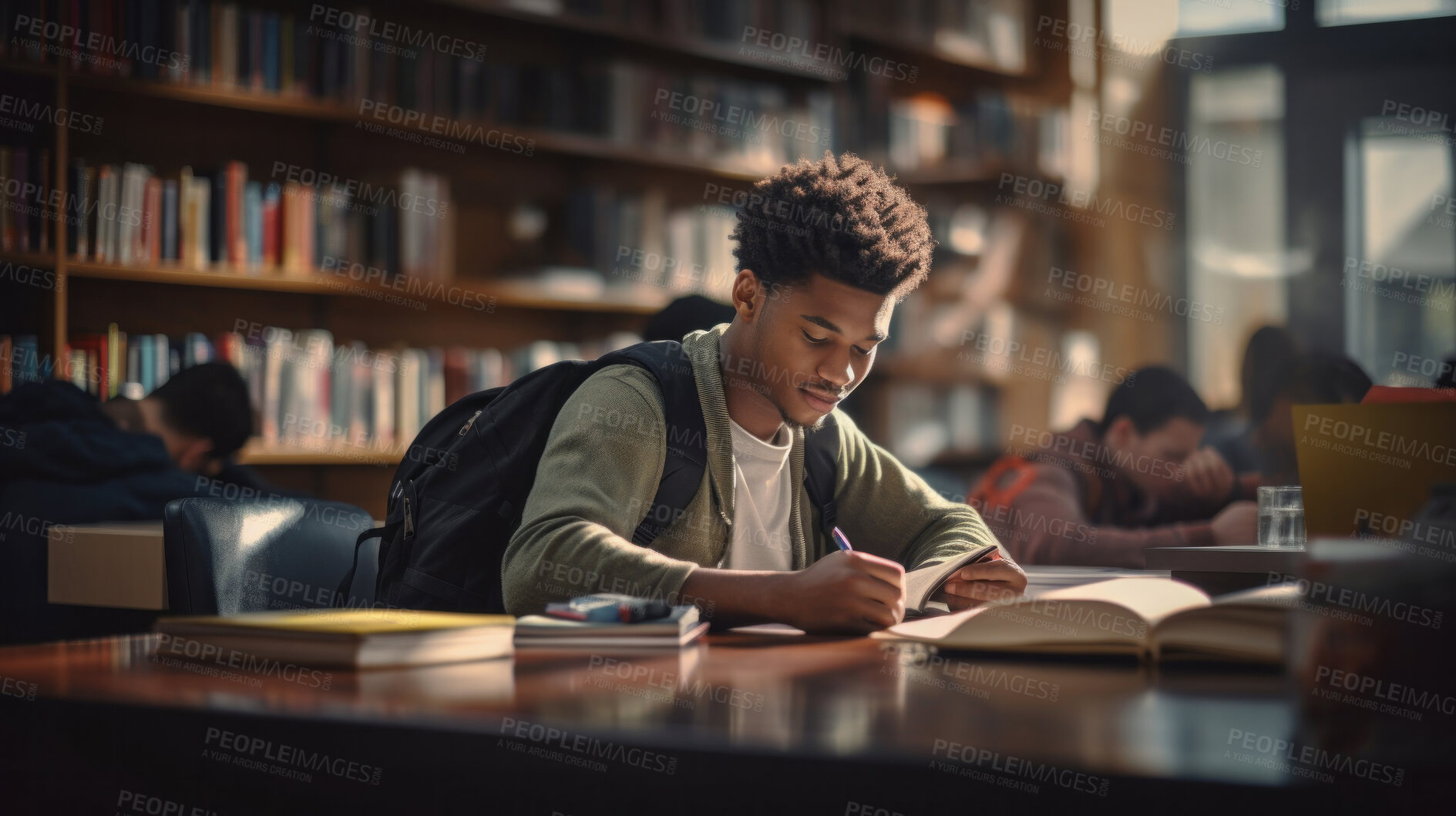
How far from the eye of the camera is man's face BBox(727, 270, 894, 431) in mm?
1498

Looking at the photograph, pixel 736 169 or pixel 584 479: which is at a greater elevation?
pixel 736 169

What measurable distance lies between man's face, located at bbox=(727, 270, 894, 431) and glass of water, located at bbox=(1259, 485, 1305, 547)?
0.62 meters

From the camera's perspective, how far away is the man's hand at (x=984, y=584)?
4.42ft

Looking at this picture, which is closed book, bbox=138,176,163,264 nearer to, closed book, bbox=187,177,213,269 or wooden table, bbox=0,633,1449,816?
closed book, bbox=187,177,213,269

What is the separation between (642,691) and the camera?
0.79 meters

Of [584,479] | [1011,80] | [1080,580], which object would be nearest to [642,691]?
[584,479]

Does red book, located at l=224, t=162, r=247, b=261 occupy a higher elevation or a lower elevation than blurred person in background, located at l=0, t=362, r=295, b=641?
higher

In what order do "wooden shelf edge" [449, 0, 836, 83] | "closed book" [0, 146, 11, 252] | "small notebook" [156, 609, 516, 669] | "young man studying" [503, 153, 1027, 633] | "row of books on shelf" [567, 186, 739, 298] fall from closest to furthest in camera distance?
"small notebook" [156, 609, 516, 669] < "young man studying" [503, 153, 1027, 633] < "closed book" [0, 146, 11, 252] < "wooden shelf edge" [449, 0, 836, 83] < "row of books on shelf" [567, 186, 739, 298]

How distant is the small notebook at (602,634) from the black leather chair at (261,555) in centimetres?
58

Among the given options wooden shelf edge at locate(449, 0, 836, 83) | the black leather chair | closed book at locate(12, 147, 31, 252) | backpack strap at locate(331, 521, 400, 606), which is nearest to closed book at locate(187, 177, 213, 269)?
closed book at locate(12, 147, 31, 252)

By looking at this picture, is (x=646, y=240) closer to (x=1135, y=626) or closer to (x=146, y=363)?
(x=146, y=363)

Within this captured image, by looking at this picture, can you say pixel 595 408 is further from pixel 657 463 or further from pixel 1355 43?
pixel 1355 43

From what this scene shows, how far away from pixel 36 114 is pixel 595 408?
2.28 m

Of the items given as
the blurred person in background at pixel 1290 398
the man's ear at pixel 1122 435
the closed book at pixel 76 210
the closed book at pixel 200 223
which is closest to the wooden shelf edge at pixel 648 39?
the closed book at pixel 200 223
